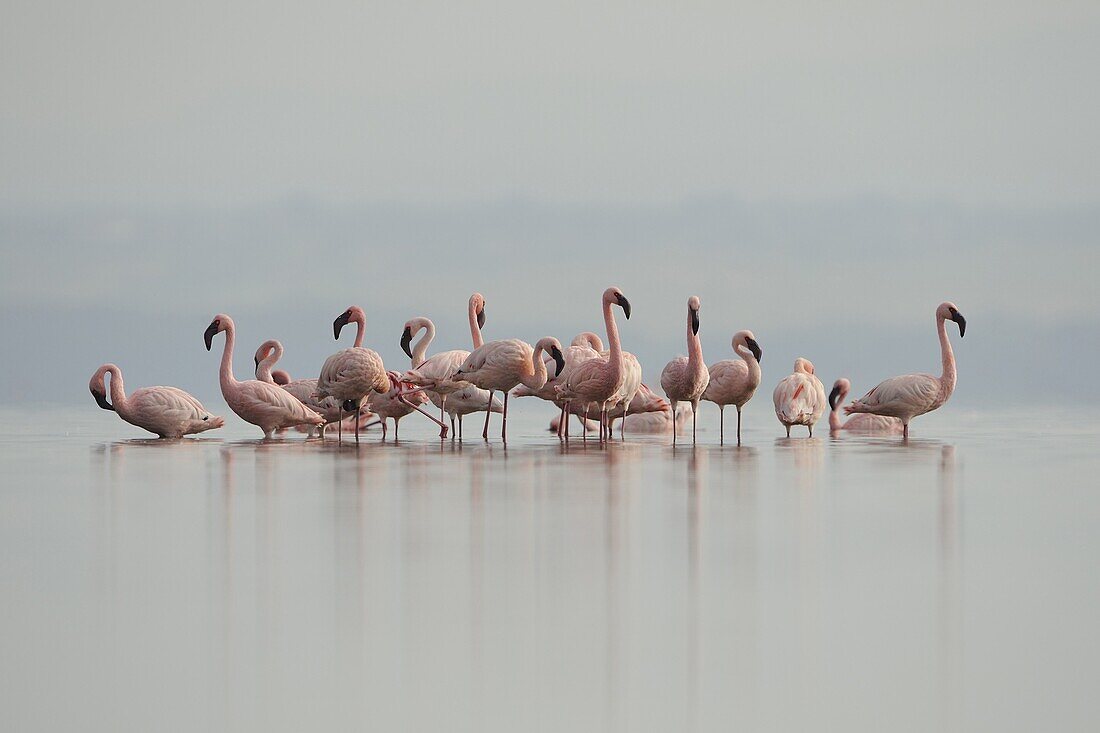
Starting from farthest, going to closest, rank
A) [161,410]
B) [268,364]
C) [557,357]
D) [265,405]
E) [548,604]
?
1. [268,364]
2. [161,410]
3. [265,405]
4. [557,357]
5. [548,604]

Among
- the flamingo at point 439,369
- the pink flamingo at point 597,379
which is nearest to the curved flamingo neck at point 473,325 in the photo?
the flamingo at point 439,369

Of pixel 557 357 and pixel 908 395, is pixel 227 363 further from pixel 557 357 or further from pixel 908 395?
pixel 908 395

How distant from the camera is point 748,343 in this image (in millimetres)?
15828

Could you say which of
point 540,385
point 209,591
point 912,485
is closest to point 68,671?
point 209,591

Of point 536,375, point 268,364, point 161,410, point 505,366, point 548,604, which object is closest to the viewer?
point 548,604

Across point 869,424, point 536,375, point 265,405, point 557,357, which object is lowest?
point 869,424

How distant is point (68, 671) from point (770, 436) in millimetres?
13357

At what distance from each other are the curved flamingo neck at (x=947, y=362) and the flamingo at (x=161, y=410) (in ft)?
28.3

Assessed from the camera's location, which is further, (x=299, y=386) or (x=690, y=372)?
(x=299, y=386)

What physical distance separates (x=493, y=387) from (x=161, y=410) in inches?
152

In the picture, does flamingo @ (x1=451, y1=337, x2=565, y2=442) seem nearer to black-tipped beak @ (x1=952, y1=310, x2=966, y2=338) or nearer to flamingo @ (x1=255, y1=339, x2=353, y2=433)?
flamingo @ (x1=255, y1=339, x2=353, y2=433)

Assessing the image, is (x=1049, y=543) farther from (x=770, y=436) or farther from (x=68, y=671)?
(x=770, y=436)

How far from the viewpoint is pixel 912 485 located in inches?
376

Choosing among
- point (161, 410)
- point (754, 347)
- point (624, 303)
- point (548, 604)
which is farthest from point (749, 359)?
point (548, 604)
